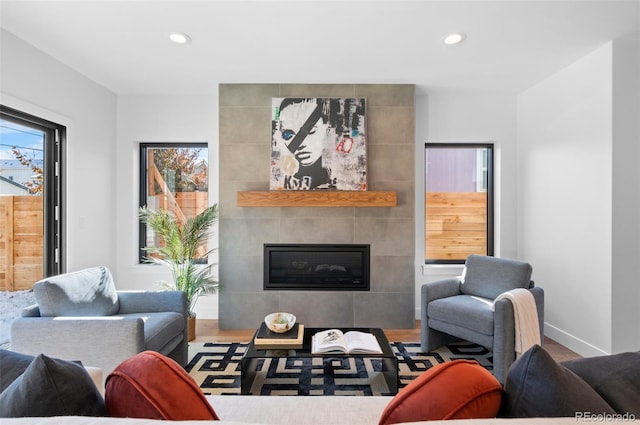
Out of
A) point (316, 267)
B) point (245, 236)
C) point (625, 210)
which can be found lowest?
point (316, 267)

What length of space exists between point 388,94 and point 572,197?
1963 mm

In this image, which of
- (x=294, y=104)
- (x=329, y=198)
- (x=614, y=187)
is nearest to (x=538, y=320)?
(x=614, y=187)

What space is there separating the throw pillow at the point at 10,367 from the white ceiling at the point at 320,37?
213 cm

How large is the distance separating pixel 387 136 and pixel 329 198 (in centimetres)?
91

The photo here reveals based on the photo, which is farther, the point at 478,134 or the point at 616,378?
the point at 478,134

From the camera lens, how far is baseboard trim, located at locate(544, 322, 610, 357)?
2.83 m

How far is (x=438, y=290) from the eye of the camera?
3.00 metres

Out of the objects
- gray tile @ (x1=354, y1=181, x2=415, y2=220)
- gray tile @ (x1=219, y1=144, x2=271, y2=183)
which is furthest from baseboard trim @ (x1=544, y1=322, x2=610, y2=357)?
gray tile @ (x1=219, y1=144, x2=271, y2=183)

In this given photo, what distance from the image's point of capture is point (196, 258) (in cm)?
392

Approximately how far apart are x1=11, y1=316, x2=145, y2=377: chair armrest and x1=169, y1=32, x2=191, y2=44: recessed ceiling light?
6.72ft

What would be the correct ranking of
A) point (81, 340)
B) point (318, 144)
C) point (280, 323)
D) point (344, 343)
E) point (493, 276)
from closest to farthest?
point (81, 340) → point (344, 343) → point (280, 323) → point (493, 276) → point (318, 144)

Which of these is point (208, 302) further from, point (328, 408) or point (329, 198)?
point (328, 408)

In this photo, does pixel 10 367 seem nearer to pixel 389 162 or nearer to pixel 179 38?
pixel 179 38

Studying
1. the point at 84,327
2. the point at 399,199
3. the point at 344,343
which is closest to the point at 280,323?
the point at 344,343
